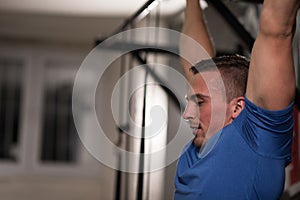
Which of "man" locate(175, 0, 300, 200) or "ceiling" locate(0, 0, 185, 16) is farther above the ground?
"ceiling" locate(0, 0, 185, 16)

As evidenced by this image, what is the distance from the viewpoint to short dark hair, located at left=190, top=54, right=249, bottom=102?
1.26 meters

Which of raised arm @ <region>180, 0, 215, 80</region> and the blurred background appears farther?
the blurred background

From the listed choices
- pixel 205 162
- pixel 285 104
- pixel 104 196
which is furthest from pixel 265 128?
pixel 104 196

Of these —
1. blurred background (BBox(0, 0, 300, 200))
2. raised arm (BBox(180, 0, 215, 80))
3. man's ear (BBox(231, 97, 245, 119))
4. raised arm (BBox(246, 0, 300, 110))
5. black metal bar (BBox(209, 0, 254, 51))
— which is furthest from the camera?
blurred background (BBox(0, 0, 300, 200))

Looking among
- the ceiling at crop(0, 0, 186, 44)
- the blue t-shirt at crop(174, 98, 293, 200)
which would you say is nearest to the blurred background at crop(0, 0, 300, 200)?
the ceiling at crop(0, 0, 186, 44)

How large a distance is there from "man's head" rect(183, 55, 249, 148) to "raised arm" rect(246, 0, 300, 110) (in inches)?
5.8

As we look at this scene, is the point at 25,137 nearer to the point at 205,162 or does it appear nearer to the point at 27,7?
the point at 27,7

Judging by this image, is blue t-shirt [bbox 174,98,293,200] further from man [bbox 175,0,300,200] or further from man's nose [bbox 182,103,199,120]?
man's nose [bbox 182,103,199,120]

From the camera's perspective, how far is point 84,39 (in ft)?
20.9

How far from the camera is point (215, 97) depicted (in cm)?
126

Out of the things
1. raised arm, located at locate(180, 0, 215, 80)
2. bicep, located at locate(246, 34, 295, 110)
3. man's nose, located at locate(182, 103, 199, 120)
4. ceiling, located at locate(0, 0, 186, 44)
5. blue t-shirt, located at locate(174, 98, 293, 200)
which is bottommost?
blue t-shirt, located at locate(174, 98, 293, 200)

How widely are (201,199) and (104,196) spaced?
4927mm

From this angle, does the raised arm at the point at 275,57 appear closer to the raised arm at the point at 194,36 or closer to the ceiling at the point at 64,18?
the raised arm at the point at 194,36

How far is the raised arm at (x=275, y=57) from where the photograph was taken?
3.52 feet
